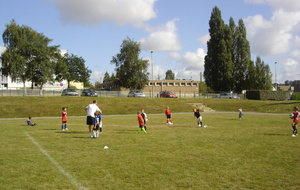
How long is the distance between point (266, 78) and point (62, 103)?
160 feet

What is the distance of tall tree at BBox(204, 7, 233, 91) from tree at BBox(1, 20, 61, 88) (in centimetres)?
3748

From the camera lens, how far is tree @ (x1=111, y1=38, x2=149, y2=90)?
68.9 metres

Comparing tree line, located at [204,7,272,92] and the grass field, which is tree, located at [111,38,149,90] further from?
the grass field

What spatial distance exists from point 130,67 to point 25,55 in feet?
78.3

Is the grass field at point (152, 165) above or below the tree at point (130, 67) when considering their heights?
below

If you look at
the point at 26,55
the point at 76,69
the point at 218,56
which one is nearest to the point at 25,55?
the point at 26,55

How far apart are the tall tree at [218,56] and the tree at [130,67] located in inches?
624

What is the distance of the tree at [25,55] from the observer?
54.8m

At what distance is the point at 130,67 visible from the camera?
226ft

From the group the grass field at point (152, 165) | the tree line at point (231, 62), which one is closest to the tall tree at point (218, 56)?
the tree line at point (231, 62)

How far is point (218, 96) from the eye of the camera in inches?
2438

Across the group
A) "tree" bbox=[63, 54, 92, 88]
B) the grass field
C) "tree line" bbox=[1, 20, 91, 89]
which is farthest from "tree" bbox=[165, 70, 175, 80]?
the grass field

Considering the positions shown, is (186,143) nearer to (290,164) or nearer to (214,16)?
(290,164)

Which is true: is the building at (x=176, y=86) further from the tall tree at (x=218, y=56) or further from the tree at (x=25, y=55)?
the tree at (x=25, y=55)
